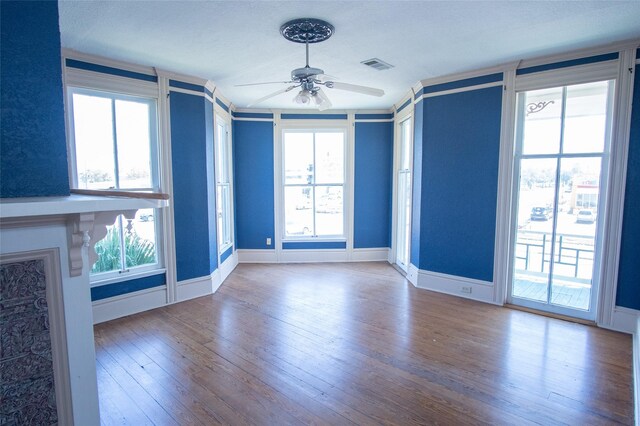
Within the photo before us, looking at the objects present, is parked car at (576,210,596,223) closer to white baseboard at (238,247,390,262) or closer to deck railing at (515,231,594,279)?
deck railing at (515,231,594,279)

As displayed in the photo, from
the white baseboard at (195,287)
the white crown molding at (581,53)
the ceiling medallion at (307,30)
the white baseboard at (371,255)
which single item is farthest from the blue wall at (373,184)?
the ceiling medallion at (307,30)

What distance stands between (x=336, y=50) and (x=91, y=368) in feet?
10.1

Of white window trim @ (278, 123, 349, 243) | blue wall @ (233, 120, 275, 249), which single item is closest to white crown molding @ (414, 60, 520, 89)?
white window trim @ (278, 123, 349, 243)

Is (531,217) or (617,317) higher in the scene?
(531,217)

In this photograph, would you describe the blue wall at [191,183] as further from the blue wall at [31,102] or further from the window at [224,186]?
the blue wall at [31,102]

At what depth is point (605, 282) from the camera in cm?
334

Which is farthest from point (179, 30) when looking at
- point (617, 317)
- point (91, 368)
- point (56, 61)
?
point (617, 317)

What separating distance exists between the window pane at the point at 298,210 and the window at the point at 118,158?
8.33ft

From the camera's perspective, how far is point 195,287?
4262 millimetres

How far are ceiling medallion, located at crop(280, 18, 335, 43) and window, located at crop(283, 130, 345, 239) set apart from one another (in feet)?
10.1

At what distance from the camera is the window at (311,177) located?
601cm

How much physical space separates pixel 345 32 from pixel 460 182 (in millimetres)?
2352

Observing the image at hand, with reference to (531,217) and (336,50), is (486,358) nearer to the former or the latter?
(531,217)

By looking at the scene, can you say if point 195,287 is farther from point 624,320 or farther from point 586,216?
point 624,320
